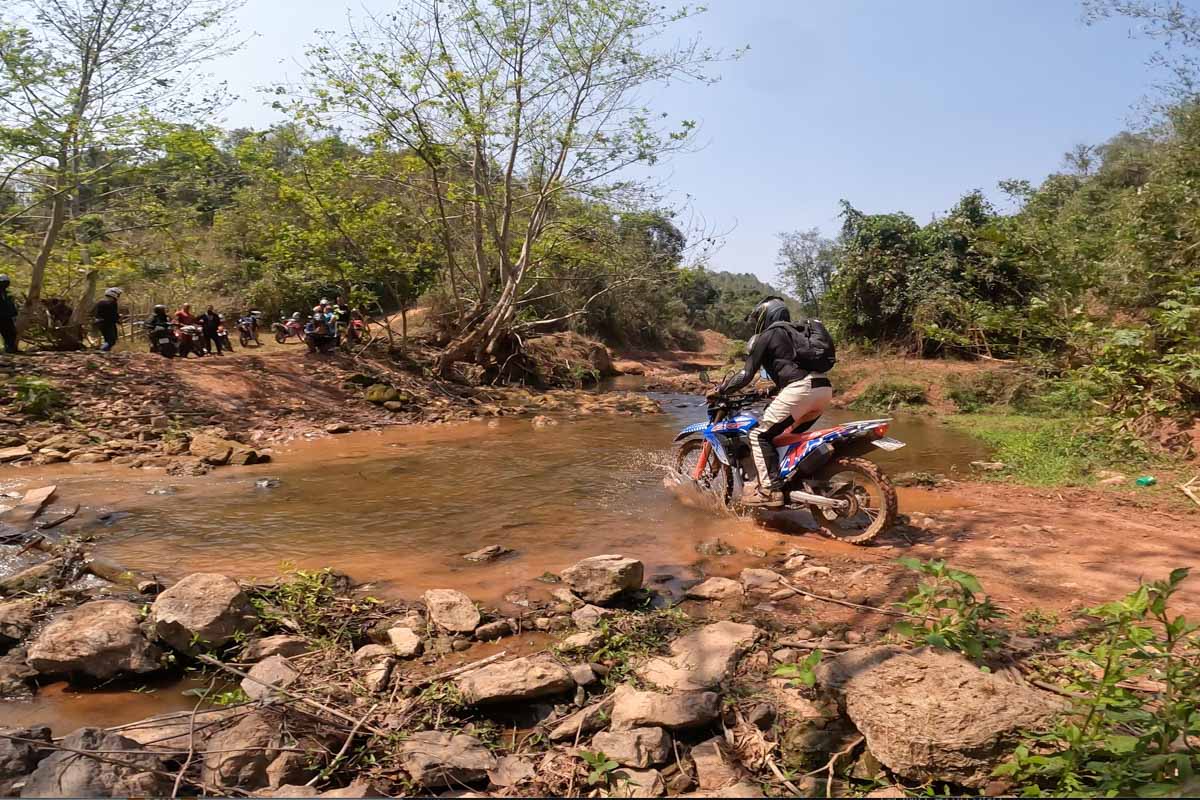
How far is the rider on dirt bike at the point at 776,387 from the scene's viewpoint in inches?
232

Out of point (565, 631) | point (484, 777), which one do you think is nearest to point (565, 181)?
point (565, 631)

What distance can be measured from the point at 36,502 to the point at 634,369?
2181 cm

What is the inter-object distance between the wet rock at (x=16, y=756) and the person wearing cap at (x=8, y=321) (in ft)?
42.3

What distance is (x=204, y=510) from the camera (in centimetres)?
664

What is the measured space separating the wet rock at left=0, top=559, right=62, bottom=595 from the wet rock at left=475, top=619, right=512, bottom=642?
10.1 feet

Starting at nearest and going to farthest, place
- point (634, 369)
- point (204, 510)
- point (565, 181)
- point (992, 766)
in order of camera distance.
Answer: point (992, 766) < point (204, 510) < point (565, 181) < point (634, 369)

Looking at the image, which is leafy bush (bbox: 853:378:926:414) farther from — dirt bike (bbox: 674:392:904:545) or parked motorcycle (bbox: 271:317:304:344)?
parked motorcycle (bbox: 271:317:304:344)

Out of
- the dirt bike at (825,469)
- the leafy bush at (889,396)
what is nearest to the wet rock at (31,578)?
the dirt bike at (825,469)

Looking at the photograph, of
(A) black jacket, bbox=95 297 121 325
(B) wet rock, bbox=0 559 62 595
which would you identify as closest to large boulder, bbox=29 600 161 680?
(B) wet rock, bbox=0 559 62 595

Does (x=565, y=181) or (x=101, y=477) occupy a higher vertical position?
(x=565, y=181)

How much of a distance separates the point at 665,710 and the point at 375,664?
161 centimetres

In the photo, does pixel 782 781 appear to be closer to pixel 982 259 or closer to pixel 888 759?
pixel 888 759

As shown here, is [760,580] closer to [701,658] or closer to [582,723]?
[701,658]

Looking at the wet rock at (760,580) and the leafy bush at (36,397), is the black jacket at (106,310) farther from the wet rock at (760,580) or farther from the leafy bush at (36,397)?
the wet rock at (760,580)
